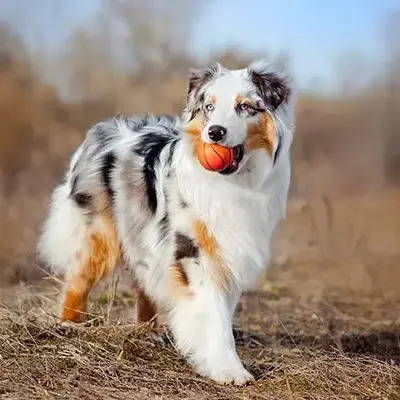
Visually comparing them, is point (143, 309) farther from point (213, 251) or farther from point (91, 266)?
point (213, 251)

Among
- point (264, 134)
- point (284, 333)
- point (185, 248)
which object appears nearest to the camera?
point (264, 134)

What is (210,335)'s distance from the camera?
434 centimetres

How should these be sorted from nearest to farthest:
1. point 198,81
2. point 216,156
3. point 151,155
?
point 216,156, point 198,81, point 151,155

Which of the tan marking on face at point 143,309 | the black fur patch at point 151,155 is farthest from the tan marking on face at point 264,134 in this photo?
the tan marking on face at point 143,309

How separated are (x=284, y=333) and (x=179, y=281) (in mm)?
1901

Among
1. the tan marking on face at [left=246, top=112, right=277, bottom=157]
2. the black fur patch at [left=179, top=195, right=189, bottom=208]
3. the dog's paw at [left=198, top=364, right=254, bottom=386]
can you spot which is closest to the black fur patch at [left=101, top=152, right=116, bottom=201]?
the black fur patch at [left=179, top=195, right=189, bottom=208]

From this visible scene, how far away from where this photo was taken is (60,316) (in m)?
5.16

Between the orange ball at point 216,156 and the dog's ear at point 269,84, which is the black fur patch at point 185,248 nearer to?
the orange ball at point 216,156

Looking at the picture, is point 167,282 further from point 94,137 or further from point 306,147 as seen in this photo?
point 306,147

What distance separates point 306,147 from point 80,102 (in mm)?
3002

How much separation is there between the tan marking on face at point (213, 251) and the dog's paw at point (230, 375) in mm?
456

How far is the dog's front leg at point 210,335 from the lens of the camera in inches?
168

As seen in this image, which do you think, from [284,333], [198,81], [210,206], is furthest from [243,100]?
[284,333]

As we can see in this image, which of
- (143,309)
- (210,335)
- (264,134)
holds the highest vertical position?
(264,134)
